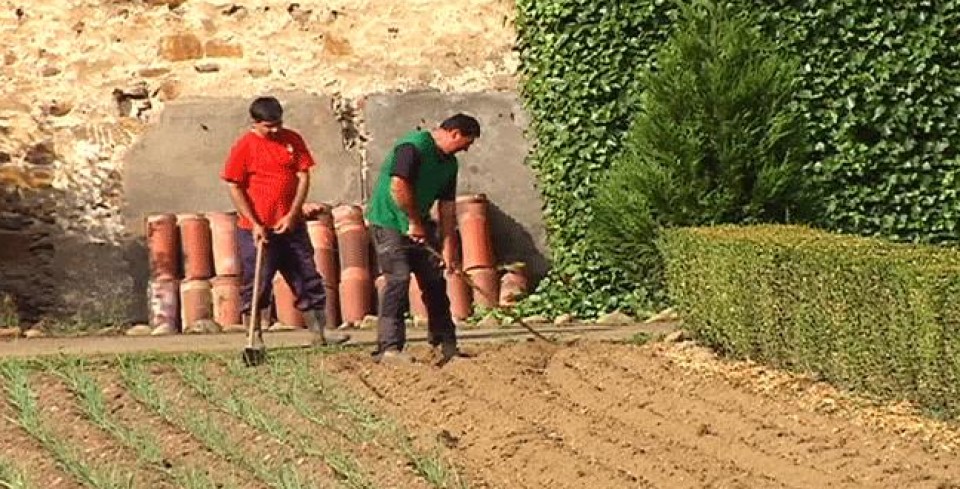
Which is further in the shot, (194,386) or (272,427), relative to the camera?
(194,386)

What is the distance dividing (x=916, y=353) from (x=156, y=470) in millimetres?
3206

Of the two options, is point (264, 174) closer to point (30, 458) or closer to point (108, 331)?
point (108, 331)

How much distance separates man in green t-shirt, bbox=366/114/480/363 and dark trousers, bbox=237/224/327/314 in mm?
635

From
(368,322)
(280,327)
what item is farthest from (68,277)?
(368,322)

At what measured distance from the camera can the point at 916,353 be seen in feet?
31.3

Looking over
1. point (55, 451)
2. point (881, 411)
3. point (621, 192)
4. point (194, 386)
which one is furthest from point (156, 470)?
point (621, 192)

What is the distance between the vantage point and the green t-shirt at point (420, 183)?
1142 cm

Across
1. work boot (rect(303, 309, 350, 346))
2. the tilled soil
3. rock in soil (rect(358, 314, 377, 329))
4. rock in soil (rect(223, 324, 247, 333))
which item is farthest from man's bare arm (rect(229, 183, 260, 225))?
rock in soil (rect(358, 314, 377, 329))

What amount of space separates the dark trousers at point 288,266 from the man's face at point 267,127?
53 centimetres

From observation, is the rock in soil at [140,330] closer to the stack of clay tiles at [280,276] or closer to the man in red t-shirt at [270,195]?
the stack of clay tiles at [280,276]

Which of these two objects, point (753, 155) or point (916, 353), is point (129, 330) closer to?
point (753, 155)

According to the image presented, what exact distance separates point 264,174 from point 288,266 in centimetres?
53

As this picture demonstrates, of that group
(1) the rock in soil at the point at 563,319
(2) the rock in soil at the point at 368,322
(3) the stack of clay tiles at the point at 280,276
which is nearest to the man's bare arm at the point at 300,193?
(2) the rock in soil at the point at 368,322

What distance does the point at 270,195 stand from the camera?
12062mm
